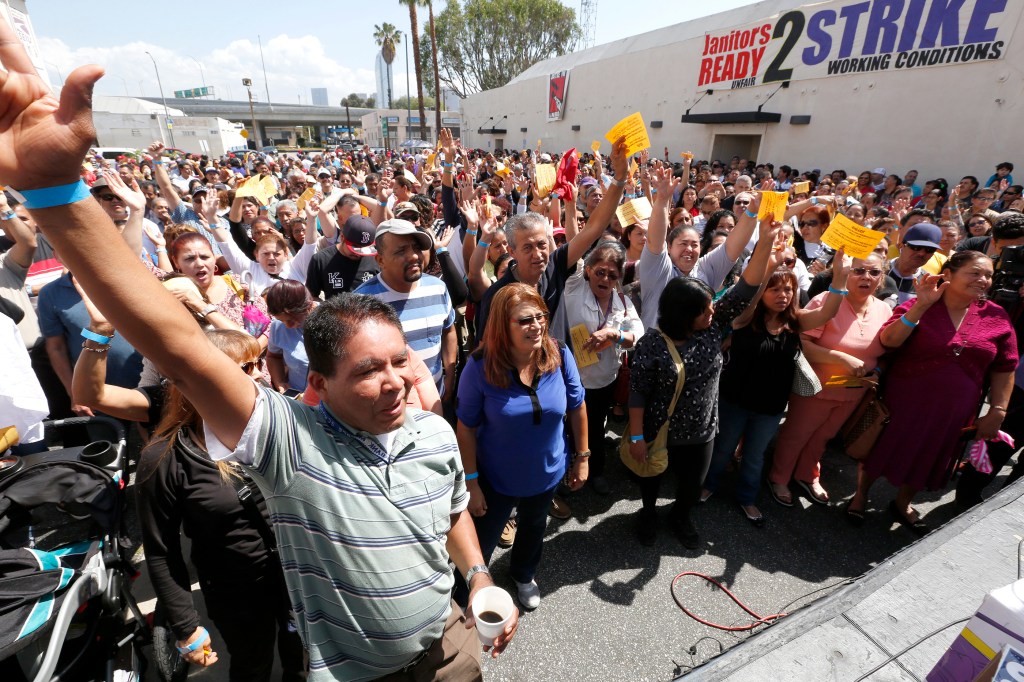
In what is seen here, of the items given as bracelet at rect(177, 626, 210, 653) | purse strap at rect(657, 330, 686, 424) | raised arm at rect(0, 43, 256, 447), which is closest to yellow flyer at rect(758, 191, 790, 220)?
purse strap at rect(657, 330, 686, 424)

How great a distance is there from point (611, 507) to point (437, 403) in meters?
1.96

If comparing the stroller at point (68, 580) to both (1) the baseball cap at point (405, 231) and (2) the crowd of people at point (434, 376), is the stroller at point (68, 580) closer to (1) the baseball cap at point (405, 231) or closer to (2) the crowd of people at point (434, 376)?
(2) the crowd of people at point (434, 376)

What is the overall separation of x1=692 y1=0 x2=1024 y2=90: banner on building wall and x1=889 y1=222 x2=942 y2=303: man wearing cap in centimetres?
1192

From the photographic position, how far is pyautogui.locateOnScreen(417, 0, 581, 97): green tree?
137ft

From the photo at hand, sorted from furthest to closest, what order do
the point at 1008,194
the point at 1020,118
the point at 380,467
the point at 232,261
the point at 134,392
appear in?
1. the point at 1020,118
2. the point at 1008,194
3. the point at 232,261
4. the point at 134,392
5. the point at 380,467

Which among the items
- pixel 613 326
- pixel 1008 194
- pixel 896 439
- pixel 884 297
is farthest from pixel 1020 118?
pixel 613 326

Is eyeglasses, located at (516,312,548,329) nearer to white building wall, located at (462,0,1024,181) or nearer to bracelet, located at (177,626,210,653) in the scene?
bracelet, located at (177,626,210,653)

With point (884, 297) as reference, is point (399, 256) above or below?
above

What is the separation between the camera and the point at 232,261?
14.1 ft

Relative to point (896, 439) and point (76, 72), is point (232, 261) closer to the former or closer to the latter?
point (76, 72)

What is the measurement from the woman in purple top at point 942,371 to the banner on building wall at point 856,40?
13.2 meters

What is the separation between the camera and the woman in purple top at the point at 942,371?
9.48ft

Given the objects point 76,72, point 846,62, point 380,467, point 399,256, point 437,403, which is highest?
point 846,62

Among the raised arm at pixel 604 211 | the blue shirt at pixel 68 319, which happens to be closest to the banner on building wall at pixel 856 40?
the raised arm at pixel 604 211
